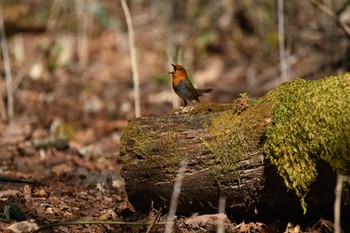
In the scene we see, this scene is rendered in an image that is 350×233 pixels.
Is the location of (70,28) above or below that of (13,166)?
above

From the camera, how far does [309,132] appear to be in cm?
280

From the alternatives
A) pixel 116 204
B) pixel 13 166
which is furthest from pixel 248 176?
pixel 13 166

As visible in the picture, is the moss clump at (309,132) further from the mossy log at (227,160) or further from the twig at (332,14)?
the twig at (332,14)

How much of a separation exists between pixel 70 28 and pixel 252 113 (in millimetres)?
9527

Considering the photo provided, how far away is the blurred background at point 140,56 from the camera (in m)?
8.32

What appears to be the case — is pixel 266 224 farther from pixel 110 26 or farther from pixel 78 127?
pixel 110 26

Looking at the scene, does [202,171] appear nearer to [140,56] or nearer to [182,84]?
[182,84]

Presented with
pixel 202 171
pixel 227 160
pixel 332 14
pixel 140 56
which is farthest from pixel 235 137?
pixel 140 56

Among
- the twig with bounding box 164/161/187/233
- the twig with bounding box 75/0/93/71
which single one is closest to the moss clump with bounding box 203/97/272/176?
the twig with bounding box 164/161/187/233

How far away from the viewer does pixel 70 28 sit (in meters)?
11.9

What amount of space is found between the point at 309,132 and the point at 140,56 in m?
9.78

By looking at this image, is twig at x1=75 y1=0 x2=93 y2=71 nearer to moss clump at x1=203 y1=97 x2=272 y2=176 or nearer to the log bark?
the log bark

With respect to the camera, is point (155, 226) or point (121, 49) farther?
point (121, 49)

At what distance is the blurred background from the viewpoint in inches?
328
